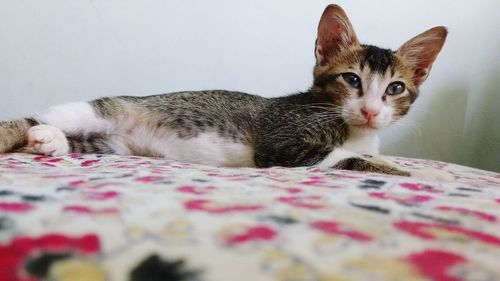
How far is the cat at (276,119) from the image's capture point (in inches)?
52.0

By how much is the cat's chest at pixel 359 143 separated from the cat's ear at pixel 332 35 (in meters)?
0.30

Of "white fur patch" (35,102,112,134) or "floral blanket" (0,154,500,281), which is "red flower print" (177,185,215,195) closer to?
"floral blanket" (0,154,500,281)

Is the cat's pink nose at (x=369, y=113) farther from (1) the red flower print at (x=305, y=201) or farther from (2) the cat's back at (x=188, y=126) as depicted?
(1) the red flower print at (x=305, y=201)

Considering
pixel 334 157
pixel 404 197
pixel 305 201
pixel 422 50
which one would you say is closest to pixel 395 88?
pixel 422 50

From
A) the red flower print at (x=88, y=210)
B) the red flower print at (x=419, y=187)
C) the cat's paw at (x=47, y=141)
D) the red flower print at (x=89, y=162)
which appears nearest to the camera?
the red flower print at (x=88, y=210)

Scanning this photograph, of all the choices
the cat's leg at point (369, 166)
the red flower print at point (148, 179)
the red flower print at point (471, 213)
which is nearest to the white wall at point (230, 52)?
the cat's leg at point (369, 166)

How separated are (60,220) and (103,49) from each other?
1.68 metres

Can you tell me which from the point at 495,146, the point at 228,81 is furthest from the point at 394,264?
the point at 495,146

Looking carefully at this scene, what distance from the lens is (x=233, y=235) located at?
438mm

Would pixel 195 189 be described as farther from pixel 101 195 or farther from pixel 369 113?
pixel 369 113

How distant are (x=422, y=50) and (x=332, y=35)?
31 cm

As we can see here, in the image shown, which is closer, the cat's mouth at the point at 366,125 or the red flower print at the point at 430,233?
the red flower print at the point at 430,233

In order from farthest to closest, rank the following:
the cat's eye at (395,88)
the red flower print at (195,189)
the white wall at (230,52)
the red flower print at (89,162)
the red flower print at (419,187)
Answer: the white wall at (230,52) → the cat's eye at (395,88) → the red flower print at (89,162) → the red flower print at (419,187) → the red flower print at (195,189)

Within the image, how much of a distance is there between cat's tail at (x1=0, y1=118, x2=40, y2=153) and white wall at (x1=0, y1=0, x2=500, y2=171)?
0.67m
